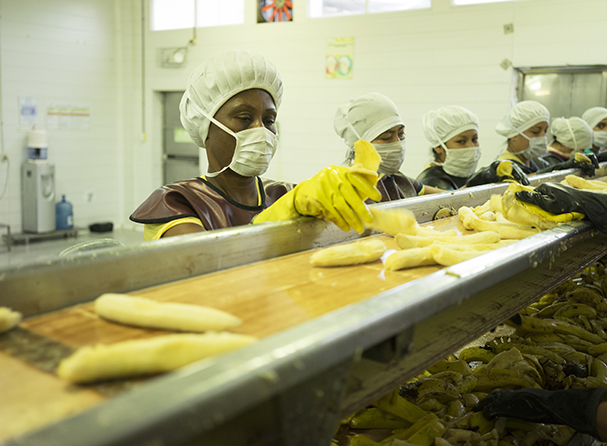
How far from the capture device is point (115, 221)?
885 centimetres

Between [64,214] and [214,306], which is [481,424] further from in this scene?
[64,214]

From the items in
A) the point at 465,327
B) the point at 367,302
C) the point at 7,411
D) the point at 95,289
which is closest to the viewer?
the point at 7,411

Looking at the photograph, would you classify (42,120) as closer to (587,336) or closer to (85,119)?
(85,119)

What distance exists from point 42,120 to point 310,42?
4.17m

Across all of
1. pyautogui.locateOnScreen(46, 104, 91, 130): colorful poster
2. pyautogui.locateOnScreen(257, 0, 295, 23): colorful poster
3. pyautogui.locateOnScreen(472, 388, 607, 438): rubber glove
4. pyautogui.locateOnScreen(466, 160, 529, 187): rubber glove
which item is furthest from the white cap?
pyautogui.locateOnScreen(472, 388, 607, 438): rubber glove

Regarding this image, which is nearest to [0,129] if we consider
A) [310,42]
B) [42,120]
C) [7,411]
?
[42,120]

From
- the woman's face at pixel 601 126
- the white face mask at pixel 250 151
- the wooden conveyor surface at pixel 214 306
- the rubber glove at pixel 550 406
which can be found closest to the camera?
the wooden conveyor surface at pixel 214 306

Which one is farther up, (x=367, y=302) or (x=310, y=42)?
(x=310, y=42)

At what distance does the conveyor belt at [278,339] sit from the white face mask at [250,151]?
68 centimetres

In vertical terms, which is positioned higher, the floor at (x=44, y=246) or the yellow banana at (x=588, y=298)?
the yellow banana at (x=588, y=298)

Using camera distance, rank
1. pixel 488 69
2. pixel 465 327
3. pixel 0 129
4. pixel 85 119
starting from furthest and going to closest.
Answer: pixel 85 119
pixel 0 129
pixel 488 69
pixel 465 327

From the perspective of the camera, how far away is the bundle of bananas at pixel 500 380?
1898 mm

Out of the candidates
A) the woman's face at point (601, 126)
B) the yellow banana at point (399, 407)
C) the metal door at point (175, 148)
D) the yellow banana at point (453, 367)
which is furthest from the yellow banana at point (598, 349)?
the metal door at point (175, 148)

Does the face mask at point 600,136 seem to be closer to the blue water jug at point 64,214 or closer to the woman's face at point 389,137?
the woman's face at point 389,137
